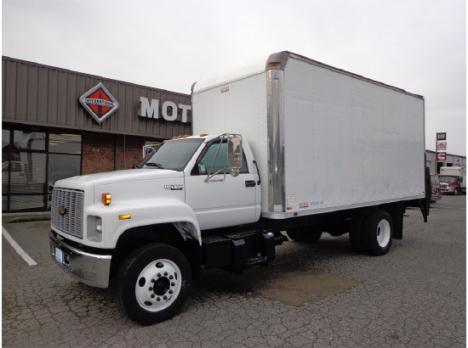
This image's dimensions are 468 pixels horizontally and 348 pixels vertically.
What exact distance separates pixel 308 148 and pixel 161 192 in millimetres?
2606

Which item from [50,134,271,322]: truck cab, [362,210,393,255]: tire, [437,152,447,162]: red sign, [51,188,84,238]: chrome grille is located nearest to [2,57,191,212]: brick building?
[51,188,84,238]: chrome grille

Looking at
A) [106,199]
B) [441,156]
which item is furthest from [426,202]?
[441,156]

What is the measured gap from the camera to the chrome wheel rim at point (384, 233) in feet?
Result: 25.1

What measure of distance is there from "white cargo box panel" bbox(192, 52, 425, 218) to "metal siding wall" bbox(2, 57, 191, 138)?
867 centimetres

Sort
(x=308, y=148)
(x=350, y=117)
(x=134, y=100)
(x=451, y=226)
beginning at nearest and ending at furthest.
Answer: (x=308, y=148)
(x=350, y=117)
(x=451, y=226)
(x=134, y=100)

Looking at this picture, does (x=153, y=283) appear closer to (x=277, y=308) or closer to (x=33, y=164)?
(x=277, y=308)

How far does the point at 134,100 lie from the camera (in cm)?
1505

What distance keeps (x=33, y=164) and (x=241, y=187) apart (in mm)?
11440

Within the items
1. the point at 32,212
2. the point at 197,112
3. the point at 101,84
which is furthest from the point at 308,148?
the point at 32,212

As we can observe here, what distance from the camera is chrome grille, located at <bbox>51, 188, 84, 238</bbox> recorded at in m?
4.12

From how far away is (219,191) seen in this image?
16.5ft

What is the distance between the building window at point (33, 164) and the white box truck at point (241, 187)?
9565 millimetres

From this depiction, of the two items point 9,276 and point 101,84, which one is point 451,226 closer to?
point 9,276

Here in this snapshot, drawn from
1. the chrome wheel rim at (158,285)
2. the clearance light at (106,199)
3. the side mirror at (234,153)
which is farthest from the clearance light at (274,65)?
the chrome wheel rim at (158,285)
